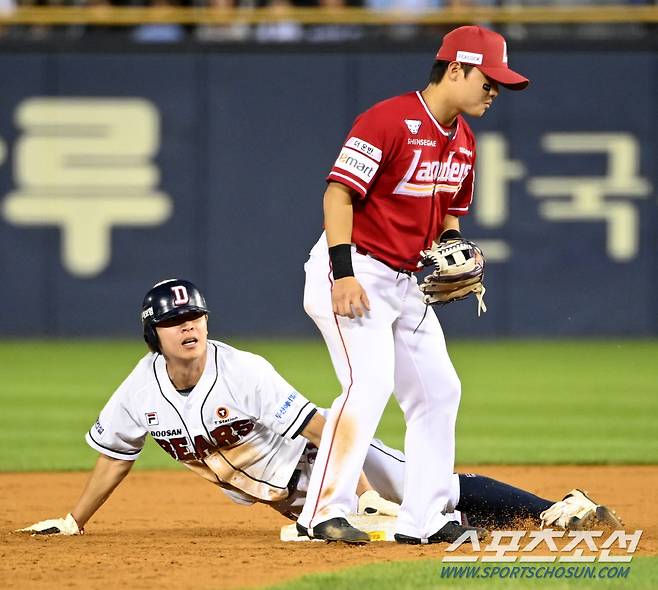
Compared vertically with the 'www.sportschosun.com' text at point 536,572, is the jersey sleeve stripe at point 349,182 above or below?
above

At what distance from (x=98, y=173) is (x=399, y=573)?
37.1 feet

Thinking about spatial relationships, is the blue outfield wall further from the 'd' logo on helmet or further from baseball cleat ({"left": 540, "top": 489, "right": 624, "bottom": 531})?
the 'd' logo on helmet

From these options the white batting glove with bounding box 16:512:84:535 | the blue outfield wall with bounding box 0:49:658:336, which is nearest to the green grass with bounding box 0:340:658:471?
the blue outfield wall with bounding box 0:49:658:336

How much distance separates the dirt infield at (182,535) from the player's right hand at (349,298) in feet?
2.78

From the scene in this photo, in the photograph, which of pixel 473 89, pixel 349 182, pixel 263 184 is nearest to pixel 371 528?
pixel 349 182

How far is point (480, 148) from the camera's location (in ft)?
51.0

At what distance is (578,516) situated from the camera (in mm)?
5281

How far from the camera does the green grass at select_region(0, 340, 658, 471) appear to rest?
8.55m

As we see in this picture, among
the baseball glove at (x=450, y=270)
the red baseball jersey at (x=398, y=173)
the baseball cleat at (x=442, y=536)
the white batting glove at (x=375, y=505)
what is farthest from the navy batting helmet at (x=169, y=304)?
the baseball cleat at (x=442, y=536)

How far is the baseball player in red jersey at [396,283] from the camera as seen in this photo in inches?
187

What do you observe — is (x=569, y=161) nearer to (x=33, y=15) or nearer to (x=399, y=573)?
(x=33, y=15)

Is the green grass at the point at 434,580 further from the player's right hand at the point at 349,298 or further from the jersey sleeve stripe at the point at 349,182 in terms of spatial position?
the jersey sleeve stripe at the point at 349,182

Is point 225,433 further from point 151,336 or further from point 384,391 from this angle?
point 384,391

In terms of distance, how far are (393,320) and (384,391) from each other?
0.86ft
